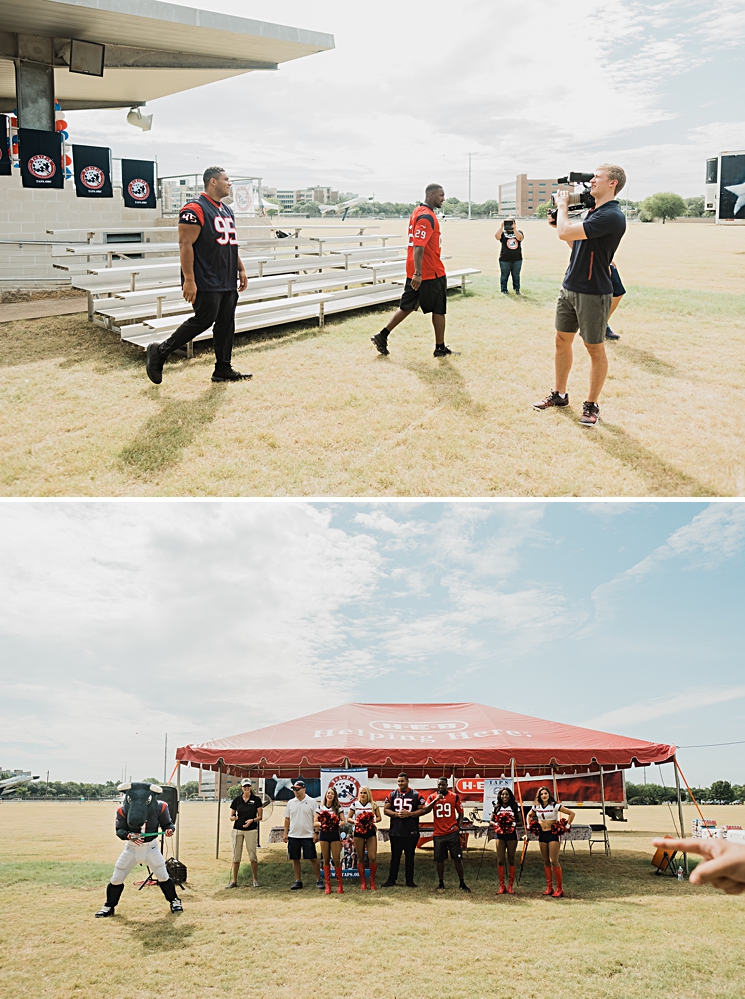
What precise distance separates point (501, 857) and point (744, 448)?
4.39m

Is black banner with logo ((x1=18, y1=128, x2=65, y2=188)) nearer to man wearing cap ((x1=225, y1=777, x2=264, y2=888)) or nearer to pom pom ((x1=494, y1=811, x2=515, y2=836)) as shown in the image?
man wearing cap ((x1=225, y1=777, x2=264, y2=888))

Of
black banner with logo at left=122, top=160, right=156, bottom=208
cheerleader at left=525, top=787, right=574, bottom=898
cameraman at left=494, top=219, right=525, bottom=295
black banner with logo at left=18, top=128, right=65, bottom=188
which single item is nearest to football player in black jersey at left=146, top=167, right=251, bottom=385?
cheerleader at left=525, top=787, right=574, bottom=898

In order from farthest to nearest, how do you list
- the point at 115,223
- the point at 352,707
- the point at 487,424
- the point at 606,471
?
the point at 115,223 → the point at 352,707 → the point at 487,424 → the point at 606,471

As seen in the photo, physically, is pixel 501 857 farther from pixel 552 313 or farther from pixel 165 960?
pixel 552 313

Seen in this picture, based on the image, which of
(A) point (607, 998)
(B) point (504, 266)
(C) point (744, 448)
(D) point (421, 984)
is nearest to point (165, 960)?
(D) point (421, 984)

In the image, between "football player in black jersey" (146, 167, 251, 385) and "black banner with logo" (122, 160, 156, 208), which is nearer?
"football player in black jersey" (146, 167, 251, 385)

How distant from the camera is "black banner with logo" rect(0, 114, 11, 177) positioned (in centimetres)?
1414

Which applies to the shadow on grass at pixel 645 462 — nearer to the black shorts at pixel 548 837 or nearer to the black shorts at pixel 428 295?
the black shorts at pixel 428 295

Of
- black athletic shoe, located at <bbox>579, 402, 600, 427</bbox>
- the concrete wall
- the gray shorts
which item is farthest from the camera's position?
the concrete wall

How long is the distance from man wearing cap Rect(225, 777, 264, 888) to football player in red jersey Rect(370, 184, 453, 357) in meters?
5.59

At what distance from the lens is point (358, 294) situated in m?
12.0

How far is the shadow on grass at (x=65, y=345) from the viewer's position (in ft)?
28.0

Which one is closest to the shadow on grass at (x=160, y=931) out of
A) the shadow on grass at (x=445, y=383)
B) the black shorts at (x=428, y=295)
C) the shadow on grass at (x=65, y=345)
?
the shadow on grass at (x=445, y=383)

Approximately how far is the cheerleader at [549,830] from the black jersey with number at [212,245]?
Answer: 603 cm
